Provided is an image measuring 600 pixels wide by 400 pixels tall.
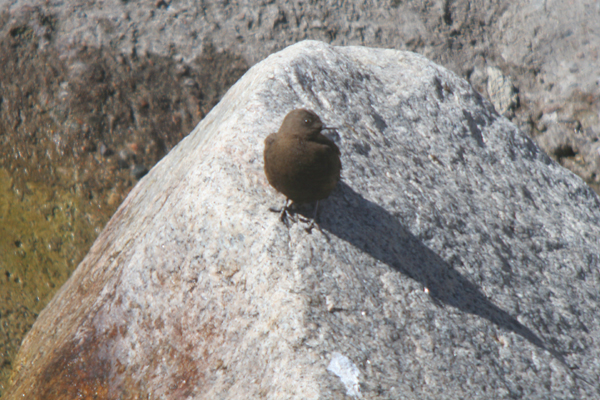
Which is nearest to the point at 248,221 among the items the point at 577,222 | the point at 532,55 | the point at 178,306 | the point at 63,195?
the point at 178,306

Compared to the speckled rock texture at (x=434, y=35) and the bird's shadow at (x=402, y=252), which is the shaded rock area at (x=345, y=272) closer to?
the bird's shadow at (x=402, y=252)

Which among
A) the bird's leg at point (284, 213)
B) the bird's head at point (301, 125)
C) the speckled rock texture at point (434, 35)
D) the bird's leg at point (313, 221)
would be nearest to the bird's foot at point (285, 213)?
the bird's leg at point (284, 213)

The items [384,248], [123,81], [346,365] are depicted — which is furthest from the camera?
[123,81]

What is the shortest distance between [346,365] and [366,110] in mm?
1934

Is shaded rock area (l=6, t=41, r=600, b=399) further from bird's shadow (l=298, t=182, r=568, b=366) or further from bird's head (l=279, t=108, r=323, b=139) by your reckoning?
bird's head (l=279, t=108, r=323, b=139)

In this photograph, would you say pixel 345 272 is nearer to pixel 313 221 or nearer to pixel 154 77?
pixel 313 221

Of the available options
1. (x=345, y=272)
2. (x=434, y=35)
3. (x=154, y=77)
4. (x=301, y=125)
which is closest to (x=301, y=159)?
(x=301, y=125)

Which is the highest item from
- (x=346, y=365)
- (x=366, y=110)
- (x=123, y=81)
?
(x=366, y=110)

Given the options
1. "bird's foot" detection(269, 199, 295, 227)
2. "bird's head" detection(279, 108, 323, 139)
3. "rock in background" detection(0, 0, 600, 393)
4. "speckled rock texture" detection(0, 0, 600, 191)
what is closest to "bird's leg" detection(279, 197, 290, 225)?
"bird's foot" detection(269, 199, 295, 227)

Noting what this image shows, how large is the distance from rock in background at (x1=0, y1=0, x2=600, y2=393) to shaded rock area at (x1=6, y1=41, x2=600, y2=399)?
1132 millimetres

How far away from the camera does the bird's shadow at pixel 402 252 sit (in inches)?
110

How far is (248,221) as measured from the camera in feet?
8.93

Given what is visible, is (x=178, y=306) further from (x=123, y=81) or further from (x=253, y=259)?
(x=123, y=81)

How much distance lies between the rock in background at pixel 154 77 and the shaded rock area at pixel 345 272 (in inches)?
44.6
